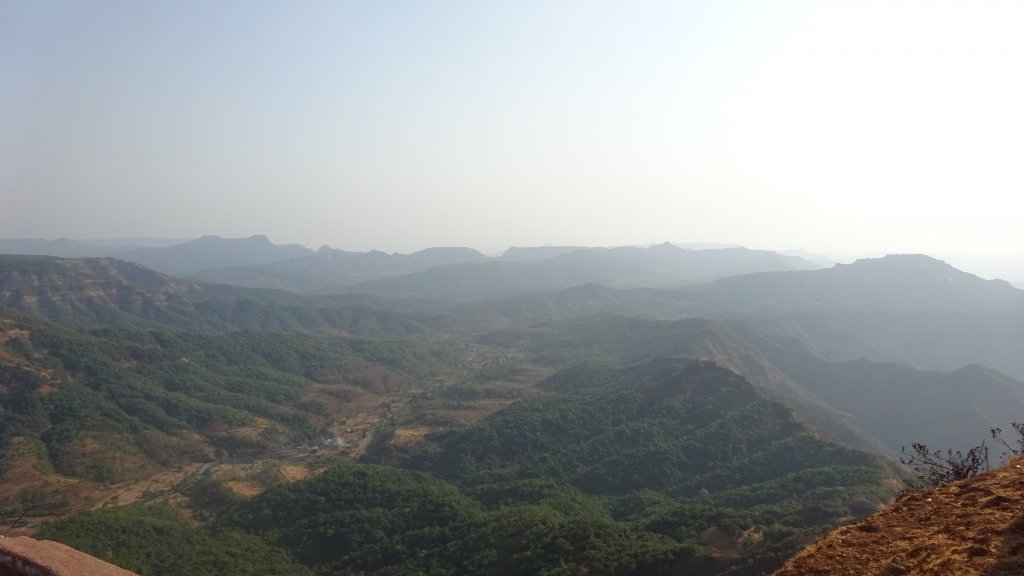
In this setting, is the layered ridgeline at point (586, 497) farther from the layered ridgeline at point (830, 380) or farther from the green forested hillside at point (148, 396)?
the layered ridgeline at point (830, 380)

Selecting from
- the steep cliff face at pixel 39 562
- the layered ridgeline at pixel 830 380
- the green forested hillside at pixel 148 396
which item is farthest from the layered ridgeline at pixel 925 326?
the steep cliff face at pixel 39 562

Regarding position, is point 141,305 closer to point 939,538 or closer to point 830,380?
point 830,380

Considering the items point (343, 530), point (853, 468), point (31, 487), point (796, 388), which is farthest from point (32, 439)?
point (796, 388)

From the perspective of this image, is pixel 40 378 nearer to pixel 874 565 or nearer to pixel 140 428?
pixel 140 428

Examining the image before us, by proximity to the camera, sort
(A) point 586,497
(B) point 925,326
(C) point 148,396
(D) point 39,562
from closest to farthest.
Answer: (D) point 39,562 → (A) point 586,497 → (C) point 148,396 → (B) point 925,326

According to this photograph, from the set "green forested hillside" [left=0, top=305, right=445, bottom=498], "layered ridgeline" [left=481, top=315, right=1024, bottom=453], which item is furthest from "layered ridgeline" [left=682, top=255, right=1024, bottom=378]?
"green forested hillside" [left=0, top=305, right=445, bottom=498]

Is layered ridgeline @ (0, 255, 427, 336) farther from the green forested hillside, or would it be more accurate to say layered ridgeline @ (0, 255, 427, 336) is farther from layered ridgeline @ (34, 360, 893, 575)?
layered ridgeline @ (34, 360, 893, 575)

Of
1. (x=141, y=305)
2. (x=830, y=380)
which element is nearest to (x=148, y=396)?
(x=141, y=305)
